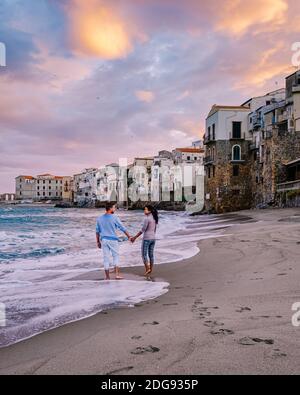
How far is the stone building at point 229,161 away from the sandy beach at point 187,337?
4319cm

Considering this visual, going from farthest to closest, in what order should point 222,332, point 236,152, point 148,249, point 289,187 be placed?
point 236,152
point 289,187
point 148,249
point 222,332

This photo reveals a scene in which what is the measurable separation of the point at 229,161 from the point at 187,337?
158ft

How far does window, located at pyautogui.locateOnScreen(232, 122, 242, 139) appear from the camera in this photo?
51.3m

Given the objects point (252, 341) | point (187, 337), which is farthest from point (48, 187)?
point (252, 341)

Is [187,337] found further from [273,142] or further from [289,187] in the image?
[273,142]

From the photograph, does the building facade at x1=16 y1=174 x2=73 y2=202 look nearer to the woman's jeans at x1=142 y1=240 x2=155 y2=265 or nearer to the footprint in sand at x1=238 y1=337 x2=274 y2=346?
the woman's jeans at x1=142 y1=240 x2=155 y2=265

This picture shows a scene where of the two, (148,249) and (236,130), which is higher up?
(236,130)

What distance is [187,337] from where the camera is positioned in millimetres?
4164

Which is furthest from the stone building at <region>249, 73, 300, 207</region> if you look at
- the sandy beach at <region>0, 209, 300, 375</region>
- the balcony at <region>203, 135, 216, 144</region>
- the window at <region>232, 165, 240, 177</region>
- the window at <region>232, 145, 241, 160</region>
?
the sandy beach at <region>0, 209, 300, 375</region>

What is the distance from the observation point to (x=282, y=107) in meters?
Answer: 46.5

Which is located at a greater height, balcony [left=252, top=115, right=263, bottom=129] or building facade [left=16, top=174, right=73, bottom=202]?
balcony [left=252, top=115, right=263, bottom=129]

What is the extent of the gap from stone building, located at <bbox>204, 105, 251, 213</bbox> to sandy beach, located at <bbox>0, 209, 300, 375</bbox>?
43195 mm
